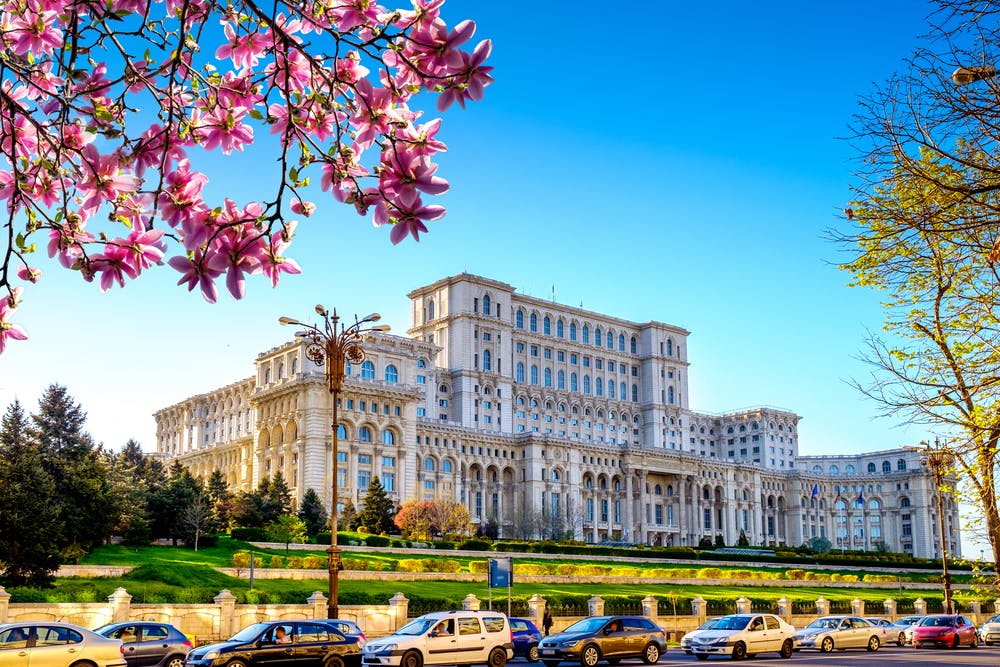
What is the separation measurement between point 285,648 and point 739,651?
14.3 m

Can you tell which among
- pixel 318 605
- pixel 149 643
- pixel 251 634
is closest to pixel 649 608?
pixel 318 605

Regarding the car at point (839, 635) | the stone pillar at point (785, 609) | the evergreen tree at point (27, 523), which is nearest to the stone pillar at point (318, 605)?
the evergreen tree at point (27, 523)

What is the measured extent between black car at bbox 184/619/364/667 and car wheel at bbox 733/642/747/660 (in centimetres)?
1205

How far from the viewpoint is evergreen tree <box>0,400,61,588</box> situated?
120ft

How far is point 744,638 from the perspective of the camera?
30.2 m

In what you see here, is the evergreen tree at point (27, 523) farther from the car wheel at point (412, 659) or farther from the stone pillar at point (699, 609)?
the stone pillar at point (699, 609)

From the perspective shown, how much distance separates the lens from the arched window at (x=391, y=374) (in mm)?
99812

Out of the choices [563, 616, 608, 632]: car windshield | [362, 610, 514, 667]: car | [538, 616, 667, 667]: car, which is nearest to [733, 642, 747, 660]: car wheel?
[538, 616, 667, 667]: car

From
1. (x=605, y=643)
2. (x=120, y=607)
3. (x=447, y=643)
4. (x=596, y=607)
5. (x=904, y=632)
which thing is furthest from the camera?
(x=904, y=632)

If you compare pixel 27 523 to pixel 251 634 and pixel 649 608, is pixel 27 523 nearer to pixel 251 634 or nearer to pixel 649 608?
pixel 251 634

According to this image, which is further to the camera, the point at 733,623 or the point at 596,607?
the point at 596,607

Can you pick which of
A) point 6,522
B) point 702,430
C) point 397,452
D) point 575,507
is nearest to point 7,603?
point 6,522

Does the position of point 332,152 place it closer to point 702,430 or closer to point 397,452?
point 397,452

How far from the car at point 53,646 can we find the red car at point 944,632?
29135 millimetres
